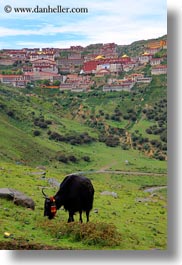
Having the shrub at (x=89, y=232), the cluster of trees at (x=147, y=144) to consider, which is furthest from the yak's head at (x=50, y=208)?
the cluster of trees at (x=147, y=144)

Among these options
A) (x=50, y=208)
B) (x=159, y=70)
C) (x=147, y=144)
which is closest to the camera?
(x=159, y=70)

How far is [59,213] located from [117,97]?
2.01 meters

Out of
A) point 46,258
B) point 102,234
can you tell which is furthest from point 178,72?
point 46,258

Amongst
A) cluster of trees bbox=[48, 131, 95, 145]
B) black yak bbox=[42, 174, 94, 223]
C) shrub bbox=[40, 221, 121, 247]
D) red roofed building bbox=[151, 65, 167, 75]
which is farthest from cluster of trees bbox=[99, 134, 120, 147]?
shrub bbox=[40, 221, 121, 247]

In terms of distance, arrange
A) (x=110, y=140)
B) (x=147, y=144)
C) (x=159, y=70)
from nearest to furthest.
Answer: (x=159, y=70) → (x=147, y=144) → (x=110, y=140)

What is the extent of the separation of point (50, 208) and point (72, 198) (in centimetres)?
37

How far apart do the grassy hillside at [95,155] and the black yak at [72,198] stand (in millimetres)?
113

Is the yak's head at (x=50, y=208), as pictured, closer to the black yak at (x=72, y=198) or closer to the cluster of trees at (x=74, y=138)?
the black yak at (x=72, y=198)

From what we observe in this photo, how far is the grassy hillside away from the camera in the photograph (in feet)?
37.9

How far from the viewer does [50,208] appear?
11711 millimetres

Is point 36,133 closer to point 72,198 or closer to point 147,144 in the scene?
point 72,198

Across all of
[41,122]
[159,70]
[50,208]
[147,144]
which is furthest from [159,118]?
[50,208]

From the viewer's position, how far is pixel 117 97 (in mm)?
12000

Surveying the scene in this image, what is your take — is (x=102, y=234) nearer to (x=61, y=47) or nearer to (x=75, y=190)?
(x=75, y=190)
